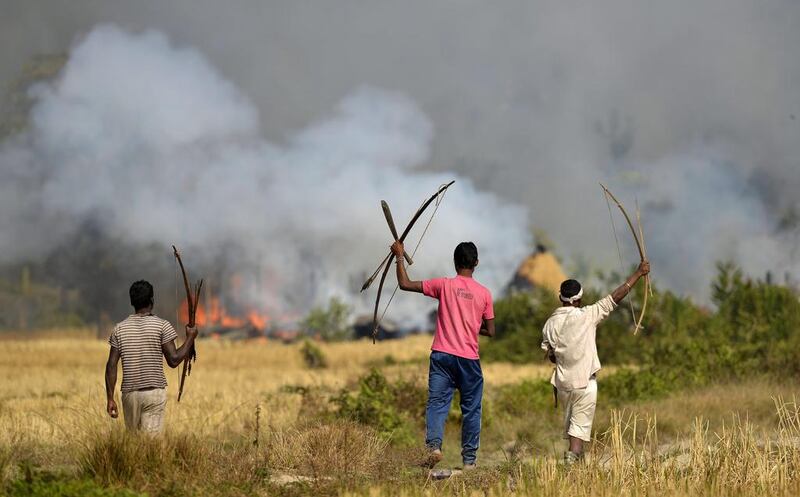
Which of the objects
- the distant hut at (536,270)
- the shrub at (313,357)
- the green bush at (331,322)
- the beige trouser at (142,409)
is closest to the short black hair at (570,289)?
the beige trouser at (142,409)

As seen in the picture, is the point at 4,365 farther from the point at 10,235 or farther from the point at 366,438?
the point at 10,235

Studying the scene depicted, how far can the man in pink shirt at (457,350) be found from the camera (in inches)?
370

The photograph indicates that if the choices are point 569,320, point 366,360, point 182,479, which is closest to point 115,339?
point 182,479

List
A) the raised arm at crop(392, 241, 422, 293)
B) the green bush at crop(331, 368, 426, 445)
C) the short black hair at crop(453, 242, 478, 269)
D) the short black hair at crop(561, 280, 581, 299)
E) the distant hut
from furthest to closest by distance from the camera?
the distant hut
the green bush at crop(331, 368, 426, 445)
the short black hair at crop(561, 280, 581, 299)
the short black hair at crop(453, 242, 478, 269)
the raised arm at crop(392, 241, 422, 293)

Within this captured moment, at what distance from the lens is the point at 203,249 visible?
251ft

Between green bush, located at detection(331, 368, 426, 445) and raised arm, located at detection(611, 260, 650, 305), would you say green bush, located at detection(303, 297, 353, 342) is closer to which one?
green bush, located at detection(331, 368, 426, 445)

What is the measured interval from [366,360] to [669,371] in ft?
77.0

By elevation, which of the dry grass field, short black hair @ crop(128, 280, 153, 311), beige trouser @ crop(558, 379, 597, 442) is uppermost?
short black hair @ crop(128, 280, 153, 311)

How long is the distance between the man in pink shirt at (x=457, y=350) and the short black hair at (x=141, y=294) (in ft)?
7.30

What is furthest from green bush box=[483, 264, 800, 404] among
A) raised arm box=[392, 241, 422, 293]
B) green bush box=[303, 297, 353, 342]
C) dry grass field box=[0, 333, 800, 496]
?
green bush box=[303, 297, 353, 342]

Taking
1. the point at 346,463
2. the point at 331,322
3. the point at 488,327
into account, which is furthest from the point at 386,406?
the point at 331,322

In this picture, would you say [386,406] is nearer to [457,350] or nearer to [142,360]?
[457,350]

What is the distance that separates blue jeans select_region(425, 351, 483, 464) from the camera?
9.41 m

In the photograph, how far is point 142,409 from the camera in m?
8.87
